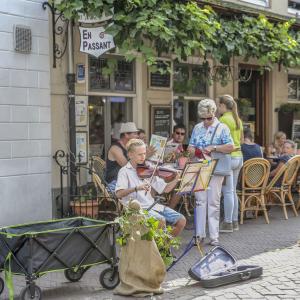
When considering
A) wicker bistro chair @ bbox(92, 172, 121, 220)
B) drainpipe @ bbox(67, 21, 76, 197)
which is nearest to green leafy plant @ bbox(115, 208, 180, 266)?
wicker bistro chair @ bbox(92, 172, 121, 220)

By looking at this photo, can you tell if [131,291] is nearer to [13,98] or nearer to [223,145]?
[223,145]

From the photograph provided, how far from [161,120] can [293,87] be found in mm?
4791

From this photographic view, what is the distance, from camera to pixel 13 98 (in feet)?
28.9

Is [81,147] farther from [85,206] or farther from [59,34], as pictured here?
[59,34]

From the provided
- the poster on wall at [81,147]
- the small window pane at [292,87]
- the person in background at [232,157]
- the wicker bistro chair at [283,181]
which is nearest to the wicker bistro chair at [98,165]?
the poster on wall at [81,147]

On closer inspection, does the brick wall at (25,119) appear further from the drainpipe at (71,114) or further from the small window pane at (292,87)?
the small window pane at (292,87)

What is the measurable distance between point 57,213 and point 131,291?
13.3 ft

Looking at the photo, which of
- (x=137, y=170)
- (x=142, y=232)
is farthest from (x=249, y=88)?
(x=142, y=232)

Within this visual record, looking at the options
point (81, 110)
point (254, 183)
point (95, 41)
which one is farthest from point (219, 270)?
point (81, 110)

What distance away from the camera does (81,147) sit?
9.95m

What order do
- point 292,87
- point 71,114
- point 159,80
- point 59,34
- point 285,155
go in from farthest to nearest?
point 292,87 < point 159,80 < point 285,155 < point 71,114 < point 59,34

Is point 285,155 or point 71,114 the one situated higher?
point 71,114

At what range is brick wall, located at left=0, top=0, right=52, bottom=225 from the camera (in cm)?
870

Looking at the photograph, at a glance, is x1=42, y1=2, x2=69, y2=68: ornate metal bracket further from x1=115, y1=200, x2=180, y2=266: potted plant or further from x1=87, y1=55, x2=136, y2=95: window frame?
x1=115, y1=200, x2=180, y2=266: potted plant
